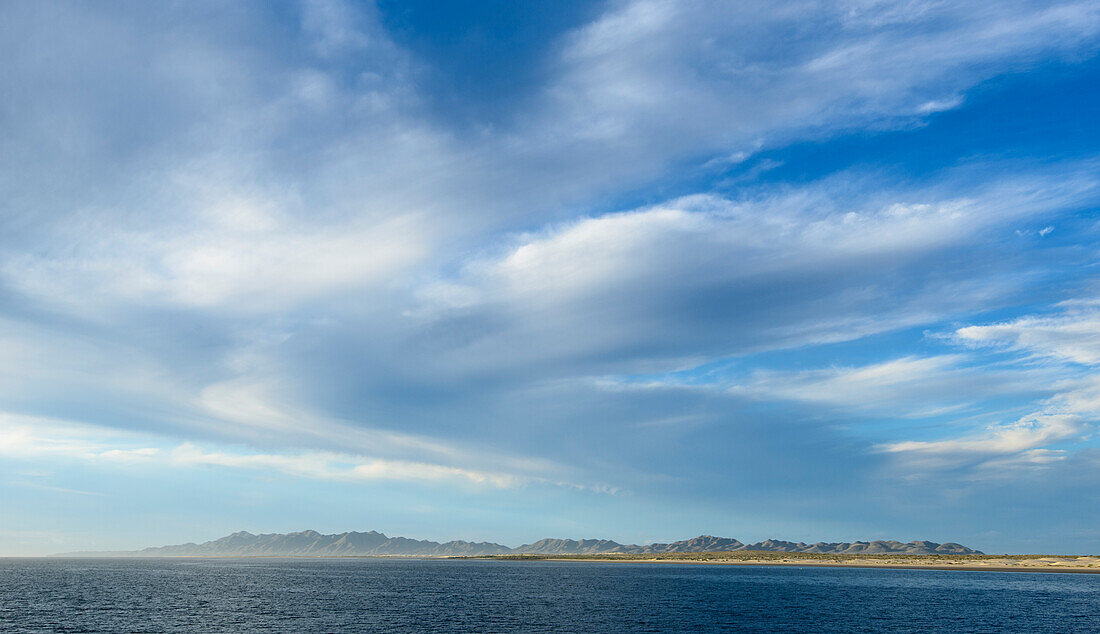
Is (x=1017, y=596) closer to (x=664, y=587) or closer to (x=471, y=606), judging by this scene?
(x=664, y=587)

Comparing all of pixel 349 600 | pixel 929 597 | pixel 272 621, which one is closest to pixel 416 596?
pixel 349 600

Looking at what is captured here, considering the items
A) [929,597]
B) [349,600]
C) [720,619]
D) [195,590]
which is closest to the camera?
[720,619]

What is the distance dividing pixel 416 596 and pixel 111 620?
62769 millimetres

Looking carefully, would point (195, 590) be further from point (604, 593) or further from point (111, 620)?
point (604, 593)

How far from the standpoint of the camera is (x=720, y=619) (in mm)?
103625

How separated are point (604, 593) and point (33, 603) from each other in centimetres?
11481

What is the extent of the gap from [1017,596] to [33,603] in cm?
20342

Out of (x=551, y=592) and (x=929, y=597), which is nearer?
(x=929, y=597)

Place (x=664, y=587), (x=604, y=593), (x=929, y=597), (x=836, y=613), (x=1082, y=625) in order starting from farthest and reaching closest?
1. (x=664, y=587)
2. (x=604, y=593)
3. (x=929, y=597)
4. (x=836, y=613)
5. (x=1082, y=625)

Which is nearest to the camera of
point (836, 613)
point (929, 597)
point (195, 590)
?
point (836, 613)

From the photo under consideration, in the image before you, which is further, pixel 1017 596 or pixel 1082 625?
pixel 1017 596

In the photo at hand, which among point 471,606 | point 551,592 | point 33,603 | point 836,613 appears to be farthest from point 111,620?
point 836,613

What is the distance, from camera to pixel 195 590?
539 ft

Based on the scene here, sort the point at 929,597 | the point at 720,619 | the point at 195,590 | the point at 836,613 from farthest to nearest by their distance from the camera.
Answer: the point at 195,590, the point at 929,597, the point at 836,613, the point at 720,619
